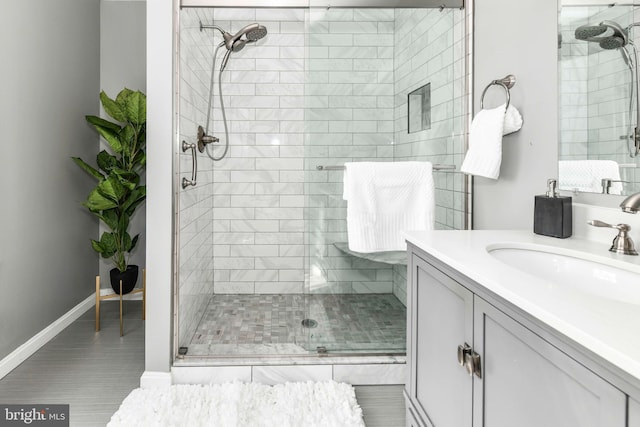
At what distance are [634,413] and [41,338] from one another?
9.36ft

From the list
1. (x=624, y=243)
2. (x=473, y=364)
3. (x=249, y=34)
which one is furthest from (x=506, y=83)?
(x=249, y=34)

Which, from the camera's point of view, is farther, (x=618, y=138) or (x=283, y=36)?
(x=283, y=36)

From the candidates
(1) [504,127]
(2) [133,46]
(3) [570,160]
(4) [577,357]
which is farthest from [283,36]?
(4) [577,357]

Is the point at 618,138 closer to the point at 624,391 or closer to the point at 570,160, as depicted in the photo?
the point at 570,160

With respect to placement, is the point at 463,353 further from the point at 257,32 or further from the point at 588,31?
the point at 257,32

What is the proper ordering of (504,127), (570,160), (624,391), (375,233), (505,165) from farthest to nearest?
1. (375,233)
2. (505,165)
3. (504,127)
4. (570,160)
5. (624,391)

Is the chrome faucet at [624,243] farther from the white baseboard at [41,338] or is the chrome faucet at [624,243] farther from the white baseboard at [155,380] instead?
the white baseboard at [41,338]

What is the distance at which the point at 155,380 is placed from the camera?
200 centimetres

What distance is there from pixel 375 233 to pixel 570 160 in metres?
0.86

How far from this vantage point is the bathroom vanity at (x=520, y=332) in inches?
23.0

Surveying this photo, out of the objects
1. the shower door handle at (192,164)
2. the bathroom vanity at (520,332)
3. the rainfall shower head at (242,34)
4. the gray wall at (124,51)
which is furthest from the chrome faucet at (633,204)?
the gray wall at (124,51)

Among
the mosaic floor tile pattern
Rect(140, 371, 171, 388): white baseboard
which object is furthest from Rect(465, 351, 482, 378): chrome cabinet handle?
Rect(140, 371, 171, 388): white baseboard

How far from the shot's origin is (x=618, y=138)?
1.22 metres

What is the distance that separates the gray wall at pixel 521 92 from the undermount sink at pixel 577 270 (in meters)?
0.44
